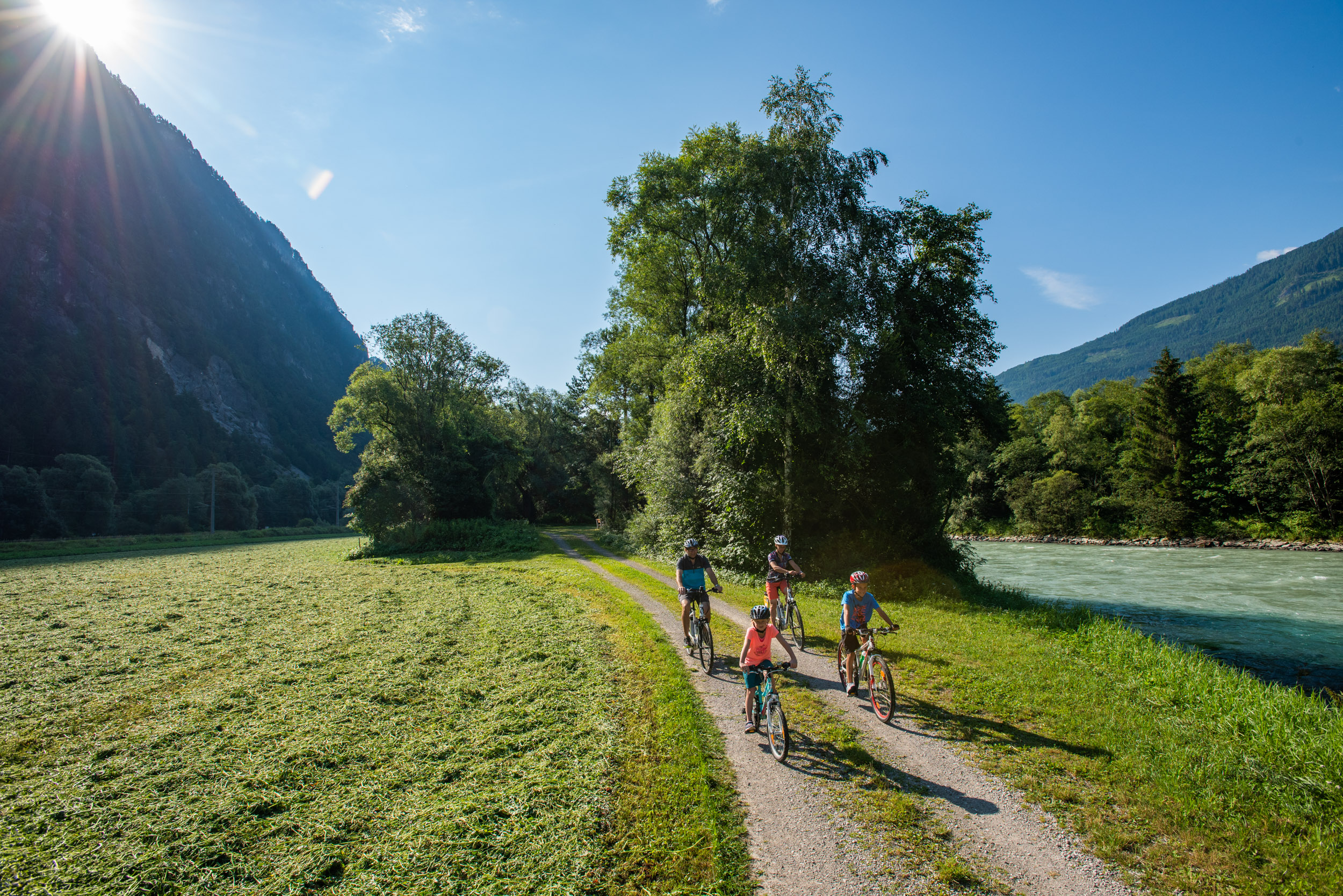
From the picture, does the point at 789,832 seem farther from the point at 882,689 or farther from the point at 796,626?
the point at 796,626

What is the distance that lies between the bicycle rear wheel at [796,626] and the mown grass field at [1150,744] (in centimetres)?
23

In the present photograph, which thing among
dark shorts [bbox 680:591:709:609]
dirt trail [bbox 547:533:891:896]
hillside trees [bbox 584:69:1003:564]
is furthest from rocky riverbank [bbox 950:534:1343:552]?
dirt trail [bbox 547:533:891:896]

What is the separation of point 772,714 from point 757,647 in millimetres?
828

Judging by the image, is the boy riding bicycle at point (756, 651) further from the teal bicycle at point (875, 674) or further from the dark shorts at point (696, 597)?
the dark shorts at point (696, 597)

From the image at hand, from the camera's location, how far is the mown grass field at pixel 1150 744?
17.1ft

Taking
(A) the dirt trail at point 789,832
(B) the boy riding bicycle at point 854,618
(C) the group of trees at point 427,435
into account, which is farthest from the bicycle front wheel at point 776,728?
(C) the group of trees at point 427,435

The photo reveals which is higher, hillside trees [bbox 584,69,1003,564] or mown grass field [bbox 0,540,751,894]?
hillside trees [bbox 584,69,1003,564]

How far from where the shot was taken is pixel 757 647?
24.8ft

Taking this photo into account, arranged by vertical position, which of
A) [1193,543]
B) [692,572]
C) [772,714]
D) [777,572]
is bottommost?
[1193,543]

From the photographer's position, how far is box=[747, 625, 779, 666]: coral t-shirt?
7.52 metres

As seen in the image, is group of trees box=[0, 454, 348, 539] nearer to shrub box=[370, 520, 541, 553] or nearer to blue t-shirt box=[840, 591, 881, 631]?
shrub box=[370, 520, 541, 553]

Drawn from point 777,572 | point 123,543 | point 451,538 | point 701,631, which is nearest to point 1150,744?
point 777,572

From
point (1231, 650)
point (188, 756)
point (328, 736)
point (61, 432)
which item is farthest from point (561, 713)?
point (61, 432)

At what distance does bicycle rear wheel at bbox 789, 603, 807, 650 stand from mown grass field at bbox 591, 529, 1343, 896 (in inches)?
9.2
